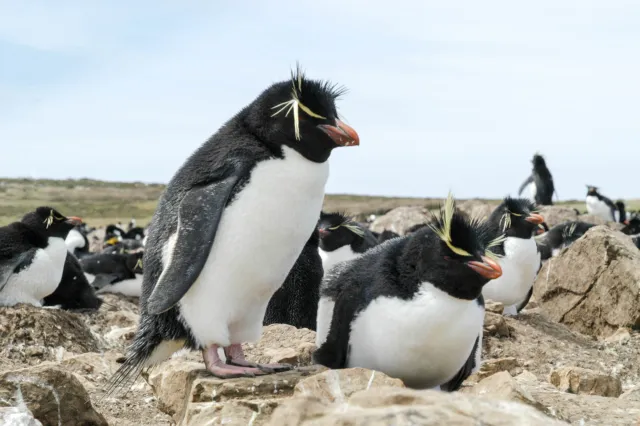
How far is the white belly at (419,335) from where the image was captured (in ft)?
13.6

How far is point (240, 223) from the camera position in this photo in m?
4.07

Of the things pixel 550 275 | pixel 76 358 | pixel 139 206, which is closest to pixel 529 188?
pixel 550 275

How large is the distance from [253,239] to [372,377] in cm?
86

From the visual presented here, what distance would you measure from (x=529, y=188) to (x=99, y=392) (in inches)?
881

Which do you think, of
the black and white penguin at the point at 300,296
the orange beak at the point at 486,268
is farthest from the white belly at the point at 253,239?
the black and white penguin at the point at 300,296

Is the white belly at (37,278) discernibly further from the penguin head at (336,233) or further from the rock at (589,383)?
the rock at (589,383)

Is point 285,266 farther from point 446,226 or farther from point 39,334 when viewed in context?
point 39,334

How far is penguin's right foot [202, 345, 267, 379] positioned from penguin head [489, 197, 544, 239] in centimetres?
536

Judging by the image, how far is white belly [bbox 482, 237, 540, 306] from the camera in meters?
8.79

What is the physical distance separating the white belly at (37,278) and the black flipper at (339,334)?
→ 15.1 feet

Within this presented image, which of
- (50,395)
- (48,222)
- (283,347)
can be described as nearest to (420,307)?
(283,347)

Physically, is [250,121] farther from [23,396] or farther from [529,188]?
[529,188]

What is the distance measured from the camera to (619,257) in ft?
29.8

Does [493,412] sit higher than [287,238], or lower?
lower
